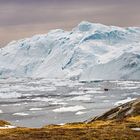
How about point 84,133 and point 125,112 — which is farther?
point 125,112

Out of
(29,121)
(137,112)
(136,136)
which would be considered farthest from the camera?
(29,121)

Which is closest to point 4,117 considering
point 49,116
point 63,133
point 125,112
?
point 49,116

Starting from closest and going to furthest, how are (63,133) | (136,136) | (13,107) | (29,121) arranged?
(136,136) < (63,133) < (29,121) < (13,107)

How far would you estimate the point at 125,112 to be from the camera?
61.4 metres

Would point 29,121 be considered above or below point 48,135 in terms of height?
below

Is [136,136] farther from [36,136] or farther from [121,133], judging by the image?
[36,136]

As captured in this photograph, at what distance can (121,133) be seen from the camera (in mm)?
29047

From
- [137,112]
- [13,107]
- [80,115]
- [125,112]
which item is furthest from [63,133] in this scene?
[13,107]

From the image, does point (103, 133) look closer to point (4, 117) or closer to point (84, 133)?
point (84, 133)

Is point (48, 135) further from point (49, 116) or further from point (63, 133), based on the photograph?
point (49, 116)

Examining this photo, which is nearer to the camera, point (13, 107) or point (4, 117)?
point (4, 117)

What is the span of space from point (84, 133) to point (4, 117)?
95969 millimetres

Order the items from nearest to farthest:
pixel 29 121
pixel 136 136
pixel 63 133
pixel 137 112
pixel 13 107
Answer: pixel 136 136, pixel 63 133, pixel 137 112, pixel 29 121, pixel 13 107

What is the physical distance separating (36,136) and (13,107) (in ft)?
403
